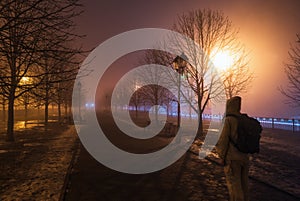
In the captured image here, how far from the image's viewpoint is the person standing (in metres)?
4.80

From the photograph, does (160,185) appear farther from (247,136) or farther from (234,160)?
(247,136)

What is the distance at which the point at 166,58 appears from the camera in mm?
24375

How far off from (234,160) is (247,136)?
0.47 metres

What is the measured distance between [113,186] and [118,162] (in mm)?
3667

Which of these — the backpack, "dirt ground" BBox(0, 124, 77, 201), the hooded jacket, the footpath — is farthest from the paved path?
the backpack

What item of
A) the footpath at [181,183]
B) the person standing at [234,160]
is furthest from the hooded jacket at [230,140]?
the footpath at [181,183]

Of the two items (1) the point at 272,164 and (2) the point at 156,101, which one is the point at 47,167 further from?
(2) the point at 156,101

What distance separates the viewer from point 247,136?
4781 mm

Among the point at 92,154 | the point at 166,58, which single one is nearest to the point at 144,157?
the point at 92,154

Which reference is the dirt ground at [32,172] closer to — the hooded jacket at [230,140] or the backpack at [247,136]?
the hooded jacket at [230,140]

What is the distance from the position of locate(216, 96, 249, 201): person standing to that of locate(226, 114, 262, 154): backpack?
2.8 inches

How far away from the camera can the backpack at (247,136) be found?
475 centimetres

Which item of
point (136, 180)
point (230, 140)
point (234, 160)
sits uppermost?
point (230, 140)

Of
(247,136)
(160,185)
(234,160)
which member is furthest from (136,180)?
(247,136)
